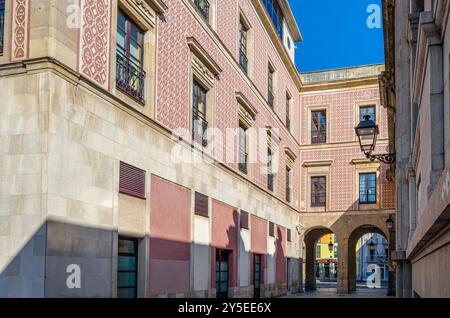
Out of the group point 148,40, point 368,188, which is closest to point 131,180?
point 148,40

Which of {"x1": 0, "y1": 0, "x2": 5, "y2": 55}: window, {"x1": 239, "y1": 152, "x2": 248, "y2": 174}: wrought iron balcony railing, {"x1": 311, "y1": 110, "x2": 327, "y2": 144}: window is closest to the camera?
{"x1": 0, "y1": 0, "x2": 5, "y2": 55}: window

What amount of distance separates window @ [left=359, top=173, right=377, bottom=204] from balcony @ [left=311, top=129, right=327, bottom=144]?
116 inches

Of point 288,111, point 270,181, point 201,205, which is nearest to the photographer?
point 201,205

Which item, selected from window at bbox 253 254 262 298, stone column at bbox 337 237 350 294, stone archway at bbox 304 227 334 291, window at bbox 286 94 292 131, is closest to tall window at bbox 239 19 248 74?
window at bbox 253 254 262 298

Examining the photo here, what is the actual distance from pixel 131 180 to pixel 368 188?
2234 cm

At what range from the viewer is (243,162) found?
21.8 metres

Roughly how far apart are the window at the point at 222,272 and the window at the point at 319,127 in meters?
15.4

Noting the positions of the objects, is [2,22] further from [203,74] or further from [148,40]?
[203,74]

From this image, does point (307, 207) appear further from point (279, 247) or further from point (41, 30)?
point (41, 30)

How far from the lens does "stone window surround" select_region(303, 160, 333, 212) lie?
3266 centimetres

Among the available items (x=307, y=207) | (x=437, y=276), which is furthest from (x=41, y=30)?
(x=307, y=207)

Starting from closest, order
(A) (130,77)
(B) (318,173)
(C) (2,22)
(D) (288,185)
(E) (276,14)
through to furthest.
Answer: (C) (2,22) < (A) (130,77) < (E) (276,14) < (D) (288,185) < (B) (318,173)

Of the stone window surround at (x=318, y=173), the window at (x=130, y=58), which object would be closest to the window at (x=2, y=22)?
the window at (x=130, y=58)

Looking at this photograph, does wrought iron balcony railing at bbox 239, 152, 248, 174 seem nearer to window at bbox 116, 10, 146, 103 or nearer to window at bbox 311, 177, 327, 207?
window at bbox 116, 10, 146, 103
